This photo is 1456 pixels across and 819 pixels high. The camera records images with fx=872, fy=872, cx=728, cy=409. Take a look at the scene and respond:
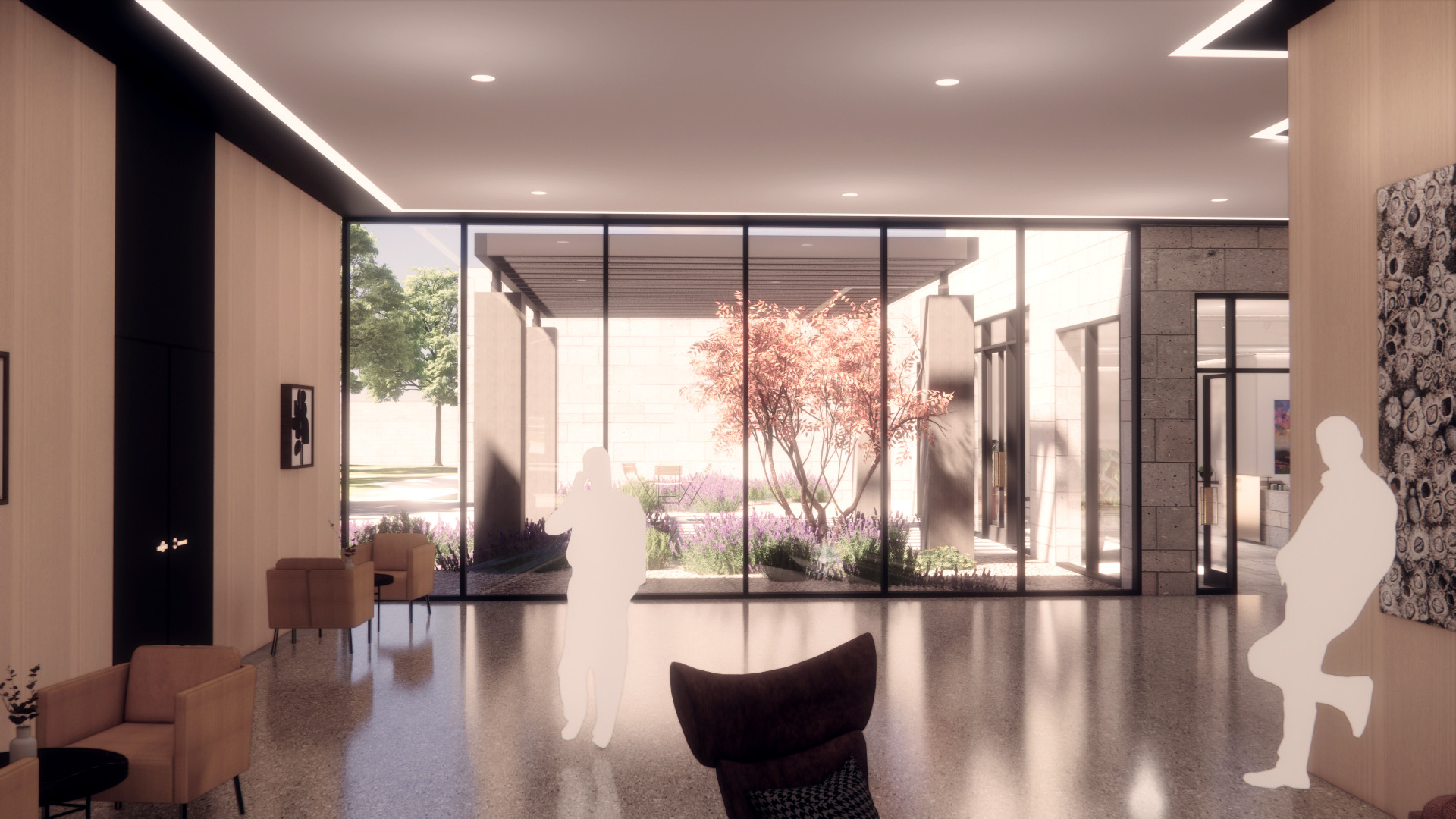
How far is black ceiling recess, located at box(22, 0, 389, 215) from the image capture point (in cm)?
418

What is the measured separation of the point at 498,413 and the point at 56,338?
4.39 m

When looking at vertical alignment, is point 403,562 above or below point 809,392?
below

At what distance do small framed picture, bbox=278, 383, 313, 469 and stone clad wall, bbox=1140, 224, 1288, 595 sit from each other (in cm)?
776

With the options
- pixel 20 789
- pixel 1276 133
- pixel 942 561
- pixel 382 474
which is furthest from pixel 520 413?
pixel 1276 133

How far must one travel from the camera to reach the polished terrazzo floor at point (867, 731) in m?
3.90

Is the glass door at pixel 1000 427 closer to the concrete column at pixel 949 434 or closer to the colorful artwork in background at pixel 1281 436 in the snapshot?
the concrete column at pixel 949 434

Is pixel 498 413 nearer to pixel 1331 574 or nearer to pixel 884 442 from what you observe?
pixel 884 442

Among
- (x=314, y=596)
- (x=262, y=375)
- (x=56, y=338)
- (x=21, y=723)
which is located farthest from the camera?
(x=262, y=375)

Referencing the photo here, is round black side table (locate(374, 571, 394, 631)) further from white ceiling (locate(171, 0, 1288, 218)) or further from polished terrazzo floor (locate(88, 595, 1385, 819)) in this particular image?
white ceiling (locate(171, 0, 1288, 218))

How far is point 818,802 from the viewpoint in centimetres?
251

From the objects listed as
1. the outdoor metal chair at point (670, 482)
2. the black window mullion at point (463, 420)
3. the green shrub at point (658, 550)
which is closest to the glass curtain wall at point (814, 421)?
the outdoor metal chair at point (670, 482)

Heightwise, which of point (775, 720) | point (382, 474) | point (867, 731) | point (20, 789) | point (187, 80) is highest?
point (187, 80)

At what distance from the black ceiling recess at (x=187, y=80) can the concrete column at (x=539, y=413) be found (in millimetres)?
2126

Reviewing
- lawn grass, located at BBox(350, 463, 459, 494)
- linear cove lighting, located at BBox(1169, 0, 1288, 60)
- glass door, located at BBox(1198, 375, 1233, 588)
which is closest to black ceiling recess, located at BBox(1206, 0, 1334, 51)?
linear cove lighting, located at BBox(1169, 0, 1288, 60)
